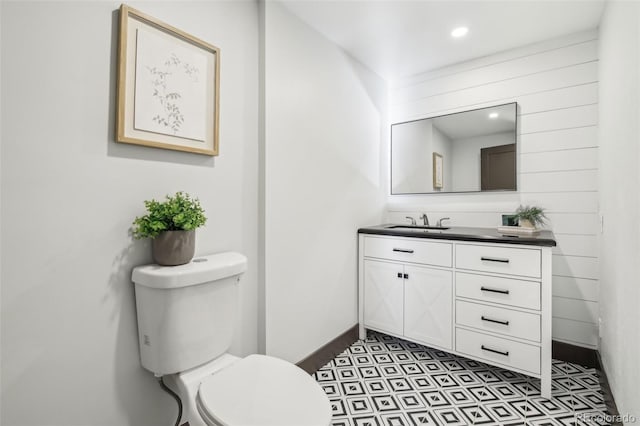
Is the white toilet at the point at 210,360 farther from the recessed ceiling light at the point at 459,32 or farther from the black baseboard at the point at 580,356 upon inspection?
the recessed ceiling light at the point at 459,32

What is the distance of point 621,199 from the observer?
1434 millimetres

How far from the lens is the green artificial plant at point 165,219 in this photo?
48.4 inches

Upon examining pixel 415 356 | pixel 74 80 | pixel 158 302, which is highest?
pixel 74 80

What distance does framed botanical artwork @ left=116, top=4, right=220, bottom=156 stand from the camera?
124 cm

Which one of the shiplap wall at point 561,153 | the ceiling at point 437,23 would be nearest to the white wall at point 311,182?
the ceiling at point 437,23

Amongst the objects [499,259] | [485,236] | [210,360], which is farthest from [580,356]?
[210,360]

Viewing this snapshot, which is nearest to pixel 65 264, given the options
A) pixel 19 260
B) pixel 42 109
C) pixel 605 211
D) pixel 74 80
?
pixel 19 260

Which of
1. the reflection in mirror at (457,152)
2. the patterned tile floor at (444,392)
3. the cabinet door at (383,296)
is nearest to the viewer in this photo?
the patterned tile floor at (444,392)

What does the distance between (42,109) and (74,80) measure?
0.15m

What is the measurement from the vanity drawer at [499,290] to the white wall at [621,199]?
0.36 m

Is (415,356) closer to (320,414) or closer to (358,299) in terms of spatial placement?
(358,299)

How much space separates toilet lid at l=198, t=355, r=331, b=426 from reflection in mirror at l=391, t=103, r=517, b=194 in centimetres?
213

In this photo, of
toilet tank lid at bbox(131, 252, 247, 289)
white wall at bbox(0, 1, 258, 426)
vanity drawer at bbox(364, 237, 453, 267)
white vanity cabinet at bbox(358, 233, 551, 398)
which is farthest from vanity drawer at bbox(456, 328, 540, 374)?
white wall at bbox(0, 1, 258, 426)

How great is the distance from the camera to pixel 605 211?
6.06 ft
